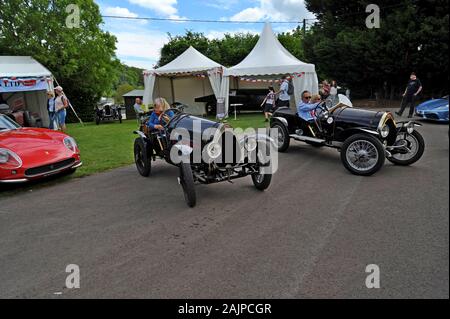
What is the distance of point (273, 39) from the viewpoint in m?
17.2

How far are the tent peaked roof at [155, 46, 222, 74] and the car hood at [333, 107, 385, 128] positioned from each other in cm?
1094

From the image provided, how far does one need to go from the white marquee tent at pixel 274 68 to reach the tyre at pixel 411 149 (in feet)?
29.9

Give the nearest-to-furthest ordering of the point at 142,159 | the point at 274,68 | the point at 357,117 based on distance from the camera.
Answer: the point at 357,117
the point at 142,159
the point at 274,68

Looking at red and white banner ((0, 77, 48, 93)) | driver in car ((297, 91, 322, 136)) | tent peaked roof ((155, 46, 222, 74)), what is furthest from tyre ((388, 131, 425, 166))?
red and white banner ((0, 77, 48, 93))

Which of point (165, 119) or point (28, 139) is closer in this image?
point (165, 119)

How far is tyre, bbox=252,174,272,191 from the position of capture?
195 inches

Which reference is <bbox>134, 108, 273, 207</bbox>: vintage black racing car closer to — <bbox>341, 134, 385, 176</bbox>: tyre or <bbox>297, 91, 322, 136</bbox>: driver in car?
<bbox>341, 134, 385, 176</bbox>: tyre

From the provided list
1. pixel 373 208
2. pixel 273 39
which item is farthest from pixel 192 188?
pixel 273 39

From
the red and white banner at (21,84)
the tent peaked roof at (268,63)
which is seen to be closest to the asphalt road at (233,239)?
the red and white banner at (21,84)

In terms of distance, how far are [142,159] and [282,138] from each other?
3441 millimetres

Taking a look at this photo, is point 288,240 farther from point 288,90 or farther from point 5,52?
point 5,52

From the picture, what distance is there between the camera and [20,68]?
14.7m

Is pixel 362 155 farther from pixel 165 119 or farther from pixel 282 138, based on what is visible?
pixel 165 119

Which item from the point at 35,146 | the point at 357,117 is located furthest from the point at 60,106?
the point at 357,117
